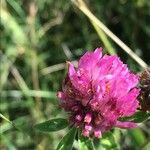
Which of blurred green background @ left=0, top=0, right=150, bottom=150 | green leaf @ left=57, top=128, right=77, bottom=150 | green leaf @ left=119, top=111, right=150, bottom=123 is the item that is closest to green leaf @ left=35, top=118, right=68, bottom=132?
green leaf @ left=57, top=128, right=77, bottom=150

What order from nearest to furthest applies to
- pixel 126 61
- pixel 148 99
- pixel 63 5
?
pixel 148 99, pixel 126 61, pixel 63 5

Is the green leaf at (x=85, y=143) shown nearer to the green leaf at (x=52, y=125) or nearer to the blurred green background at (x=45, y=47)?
the green leaf at (x=52, y=125)

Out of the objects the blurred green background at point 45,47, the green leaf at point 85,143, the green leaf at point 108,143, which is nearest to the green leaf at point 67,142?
the green leaf at point 85,143

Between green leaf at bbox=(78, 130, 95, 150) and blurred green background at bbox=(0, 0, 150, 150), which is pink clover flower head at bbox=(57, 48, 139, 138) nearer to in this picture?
green leaf at bbox=(78, 130, 95, 150)

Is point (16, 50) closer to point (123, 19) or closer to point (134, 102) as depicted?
point (123, 19)

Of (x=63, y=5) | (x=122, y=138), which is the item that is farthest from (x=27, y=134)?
(x=63, y=5)

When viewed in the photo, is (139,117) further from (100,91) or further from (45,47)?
(45,47)
